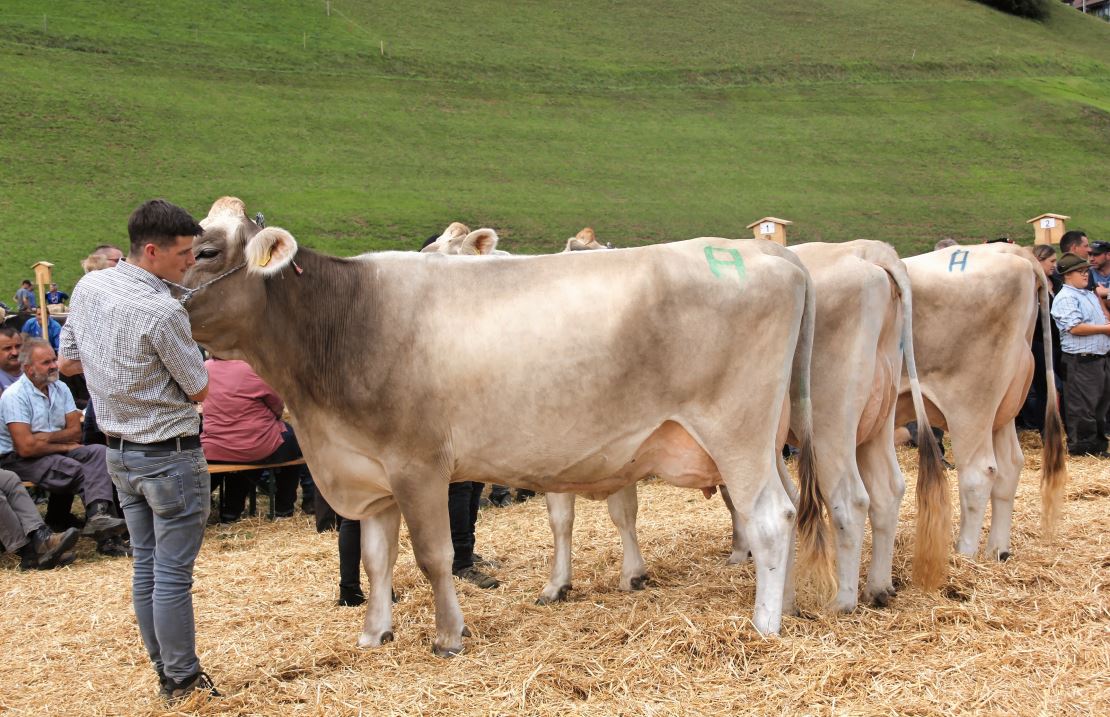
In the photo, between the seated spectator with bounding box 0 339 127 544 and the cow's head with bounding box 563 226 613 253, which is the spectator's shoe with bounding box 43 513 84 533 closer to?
the seated spectator with bounding box 0 339 127 544

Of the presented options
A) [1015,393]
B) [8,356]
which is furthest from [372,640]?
[8,356]

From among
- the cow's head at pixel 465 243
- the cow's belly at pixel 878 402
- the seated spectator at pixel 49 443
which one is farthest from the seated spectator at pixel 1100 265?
the seated spectator at pixel 49 443

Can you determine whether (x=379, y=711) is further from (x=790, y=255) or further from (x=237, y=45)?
(x=237, y=45)

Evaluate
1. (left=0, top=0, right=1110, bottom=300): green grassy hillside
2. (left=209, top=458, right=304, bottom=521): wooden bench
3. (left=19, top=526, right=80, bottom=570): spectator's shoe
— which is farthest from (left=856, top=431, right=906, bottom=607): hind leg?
(left=0, top=0, right=1110, bottom=300): green grassy hillside

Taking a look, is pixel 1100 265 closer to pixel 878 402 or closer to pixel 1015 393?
pixel 1015 393

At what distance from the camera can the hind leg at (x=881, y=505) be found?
19.2 ft

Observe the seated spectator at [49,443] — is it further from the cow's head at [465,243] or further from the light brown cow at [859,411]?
the light brown cow at [859,411]

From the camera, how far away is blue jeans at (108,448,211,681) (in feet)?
14.9

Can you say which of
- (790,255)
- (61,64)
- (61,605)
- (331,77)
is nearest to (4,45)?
(61,64)

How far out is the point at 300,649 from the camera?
546 centimetres

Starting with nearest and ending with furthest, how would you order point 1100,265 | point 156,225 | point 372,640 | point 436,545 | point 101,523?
point 156,225 → point 436,545 → point 372,640 → point 101,523 → point 1100,265

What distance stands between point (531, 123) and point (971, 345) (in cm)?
4097

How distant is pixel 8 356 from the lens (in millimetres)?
8844

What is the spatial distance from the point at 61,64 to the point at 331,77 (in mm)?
11338
